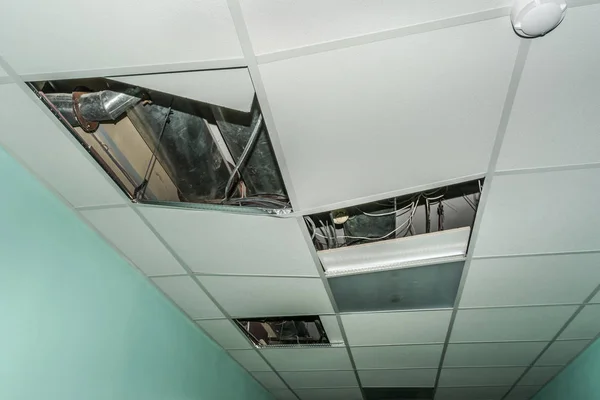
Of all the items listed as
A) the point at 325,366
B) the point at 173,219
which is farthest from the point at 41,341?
the point at 325,366

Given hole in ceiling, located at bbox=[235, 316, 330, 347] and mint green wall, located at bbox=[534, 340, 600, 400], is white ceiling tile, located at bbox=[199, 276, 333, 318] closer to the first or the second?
hole in ceiling, located at bbox=[235, 316, 330, 347]

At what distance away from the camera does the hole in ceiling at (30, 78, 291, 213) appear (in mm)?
1367

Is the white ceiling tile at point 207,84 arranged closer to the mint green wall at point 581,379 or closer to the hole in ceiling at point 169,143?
the hole in ceiling at point 169,143

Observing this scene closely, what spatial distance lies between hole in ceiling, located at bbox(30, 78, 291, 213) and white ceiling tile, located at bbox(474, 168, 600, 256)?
102 cm

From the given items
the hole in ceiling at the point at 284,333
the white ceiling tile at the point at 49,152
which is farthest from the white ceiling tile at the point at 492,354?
the white ceiling tile at the point at 49,152

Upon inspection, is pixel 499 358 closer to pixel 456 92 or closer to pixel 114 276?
pixel 456 92

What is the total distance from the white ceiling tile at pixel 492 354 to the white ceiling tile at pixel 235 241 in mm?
1760

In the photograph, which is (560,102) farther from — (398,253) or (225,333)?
(225,333)

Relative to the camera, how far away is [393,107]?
4.19 ft

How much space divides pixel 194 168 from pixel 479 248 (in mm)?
1571

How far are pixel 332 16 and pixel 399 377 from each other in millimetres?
3574

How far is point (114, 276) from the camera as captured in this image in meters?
2.07

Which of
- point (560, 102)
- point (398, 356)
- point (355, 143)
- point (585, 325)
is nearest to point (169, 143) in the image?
point (355, 143)

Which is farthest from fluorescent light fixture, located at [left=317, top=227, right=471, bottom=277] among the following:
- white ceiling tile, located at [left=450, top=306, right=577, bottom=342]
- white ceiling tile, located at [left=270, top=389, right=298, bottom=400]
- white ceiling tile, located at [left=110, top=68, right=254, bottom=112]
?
white ceiling tile, located at [left=270, top=389, right=298, bottom=400]
